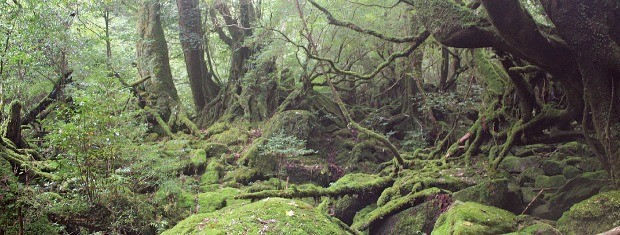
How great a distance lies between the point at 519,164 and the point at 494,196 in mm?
3356

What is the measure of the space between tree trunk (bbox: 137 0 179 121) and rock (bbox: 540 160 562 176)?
1097 cm

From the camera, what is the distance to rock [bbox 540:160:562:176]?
27.8 ft

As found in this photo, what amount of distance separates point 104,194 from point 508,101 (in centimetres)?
727

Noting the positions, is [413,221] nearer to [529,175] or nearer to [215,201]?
[529,175]

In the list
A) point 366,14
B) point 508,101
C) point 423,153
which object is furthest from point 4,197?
point 366,14

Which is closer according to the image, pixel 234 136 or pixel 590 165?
pixel 590 165

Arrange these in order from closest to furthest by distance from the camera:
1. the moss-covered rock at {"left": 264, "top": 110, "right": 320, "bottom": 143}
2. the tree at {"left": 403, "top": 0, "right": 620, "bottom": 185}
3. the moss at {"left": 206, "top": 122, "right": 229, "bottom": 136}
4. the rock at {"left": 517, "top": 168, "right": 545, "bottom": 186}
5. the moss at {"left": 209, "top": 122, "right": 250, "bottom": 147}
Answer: the tree at {"left": 403, "top": 0, "right": 620, "bottom": 185} < the rock at {"left": 517, "top": 168, "right": 545, "bottom": 186} < the moss-covered rock at {"left": 264, "top": 110, "right": 320, "bottom": 143} < the moss at {"left": 209, "top": 122, "right": 250, "bottom": 147} < the moss at {"left": 206, "top": 122, "right": 229, "bottom": 136}

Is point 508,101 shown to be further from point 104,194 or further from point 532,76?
point 104,194

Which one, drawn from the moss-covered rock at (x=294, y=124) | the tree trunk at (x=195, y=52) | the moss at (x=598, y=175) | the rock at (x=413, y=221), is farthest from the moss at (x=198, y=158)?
the moss at (x=598, y=175)

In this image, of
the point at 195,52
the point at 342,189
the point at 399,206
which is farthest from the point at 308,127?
the point at 399,206

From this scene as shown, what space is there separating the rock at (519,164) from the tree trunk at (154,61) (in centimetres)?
1025

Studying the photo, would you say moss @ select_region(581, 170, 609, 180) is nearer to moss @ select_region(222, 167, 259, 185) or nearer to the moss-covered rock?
moss @ select_region(222, 167, 259, 185)

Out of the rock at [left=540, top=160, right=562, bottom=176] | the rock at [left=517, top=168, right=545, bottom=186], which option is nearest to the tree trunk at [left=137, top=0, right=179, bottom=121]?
the rock at [left=517, top=168, right=545, bottom=186]

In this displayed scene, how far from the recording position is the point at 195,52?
15.5 m
